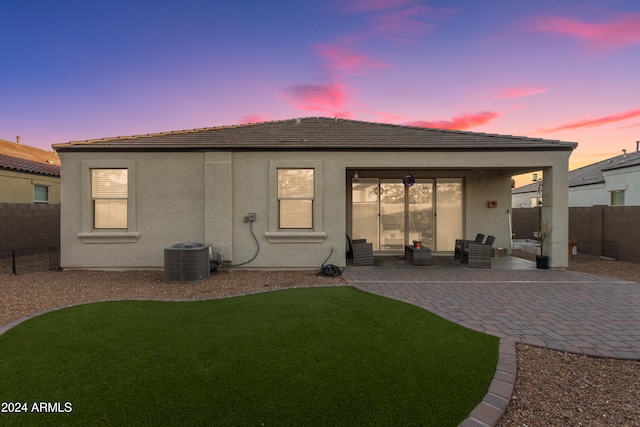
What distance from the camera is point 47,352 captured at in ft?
11.0

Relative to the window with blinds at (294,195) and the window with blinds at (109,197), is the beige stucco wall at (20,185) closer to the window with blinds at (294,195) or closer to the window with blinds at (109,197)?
the window with blinds at (109,197)

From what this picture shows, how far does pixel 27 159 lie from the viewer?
55.5 ft

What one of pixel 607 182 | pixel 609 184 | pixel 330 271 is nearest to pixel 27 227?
pixel 330 271

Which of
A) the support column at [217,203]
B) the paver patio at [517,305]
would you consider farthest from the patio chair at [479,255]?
the support column at [217,203]

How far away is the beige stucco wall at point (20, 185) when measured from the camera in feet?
40.4

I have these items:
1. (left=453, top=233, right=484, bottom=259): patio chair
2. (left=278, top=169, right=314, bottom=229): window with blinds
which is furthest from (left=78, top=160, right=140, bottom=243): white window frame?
(left=453, top=233, right=484, bottom=259): patio chair

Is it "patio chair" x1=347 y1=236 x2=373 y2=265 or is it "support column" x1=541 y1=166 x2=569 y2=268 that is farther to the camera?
"patio chair" x1=347 y1=236 x2=373 y2=265

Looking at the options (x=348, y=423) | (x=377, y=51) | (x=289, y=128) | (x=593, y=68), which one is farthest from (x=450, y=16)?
(x=348, y=423)

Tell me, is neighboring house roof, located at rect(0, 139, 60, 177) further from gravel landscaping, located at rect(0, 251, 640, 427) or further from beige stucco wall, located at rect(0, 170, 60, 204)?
gravel landscaping, located at rect(0, 251, 640, 427)

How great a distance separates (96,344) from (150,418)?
6.91ft

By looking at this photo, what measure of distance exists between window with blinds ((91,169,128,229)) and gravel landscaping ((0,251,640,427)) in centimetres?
157

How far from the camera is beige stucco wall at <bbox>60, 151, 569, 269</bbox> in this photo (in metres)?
8.27

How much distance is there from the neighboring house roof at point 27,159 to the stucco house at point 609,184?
24.6 meters

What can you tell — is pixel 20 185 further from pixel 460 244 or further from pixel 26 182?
pixel 460 244
